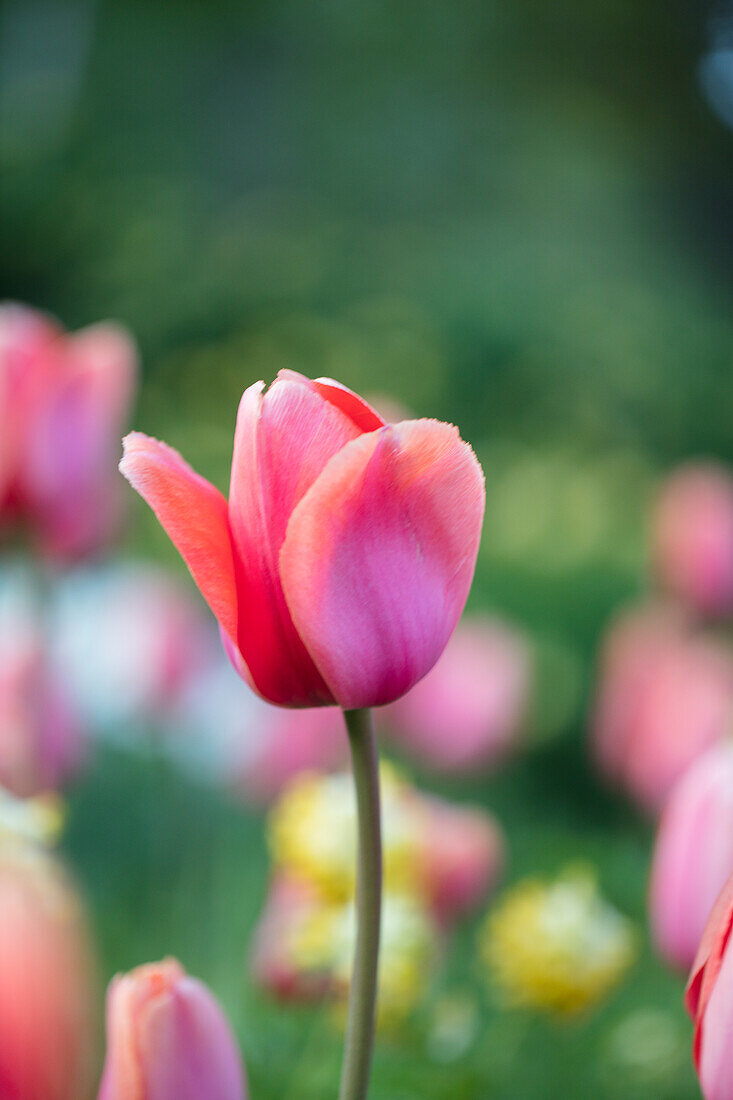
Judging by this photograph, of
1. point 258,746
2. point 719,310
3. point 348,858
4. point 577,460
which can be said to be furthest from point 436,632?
point 719,310

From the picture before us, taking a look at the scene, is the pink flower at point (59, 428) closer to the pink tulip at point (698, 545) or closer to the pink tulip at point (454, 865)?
the pink tulip at point (454, 865)

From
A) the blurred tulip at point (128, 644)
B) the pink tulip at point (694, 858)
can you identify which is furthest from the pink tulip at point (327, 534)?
the blurred tulip at point (128, 644)

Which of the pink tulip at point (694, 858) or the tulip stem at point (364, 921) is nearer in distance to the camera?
the tulip stem at point (364, 921)

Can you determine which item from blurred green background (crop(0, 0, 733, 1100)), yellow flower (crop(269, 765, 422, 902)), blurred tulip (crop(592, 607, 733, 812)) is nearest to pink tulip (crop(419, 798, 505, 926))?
yellow flower (crop(269, 765, 422, 902))

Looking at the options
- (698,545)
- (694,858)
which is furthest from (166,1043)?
(698,545)

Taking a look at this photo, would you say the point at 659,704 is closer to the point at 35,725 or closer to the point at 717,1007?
the point at 35,725

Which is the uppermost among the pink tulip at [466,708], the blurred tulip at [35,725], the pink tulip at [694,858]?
the pink tulip at [694,858]

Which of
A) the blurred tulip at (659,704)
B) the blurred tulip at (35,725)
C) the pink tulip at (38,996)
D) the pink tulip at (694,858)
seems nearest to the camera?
the pink tulip at (38,996)

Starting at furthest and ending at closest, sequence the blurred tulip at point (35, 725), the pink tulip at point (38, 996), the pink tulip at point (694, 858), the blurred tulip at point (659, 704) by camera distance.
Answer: the blurred tulip at point (659, 704)
the blurred tulip at point (35, 725)
the pink tulip at point (694, 858)
the pink tulip at point (38, 996)

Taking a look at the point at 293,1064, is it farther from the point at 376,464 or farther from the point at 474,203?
the point at 474,203
